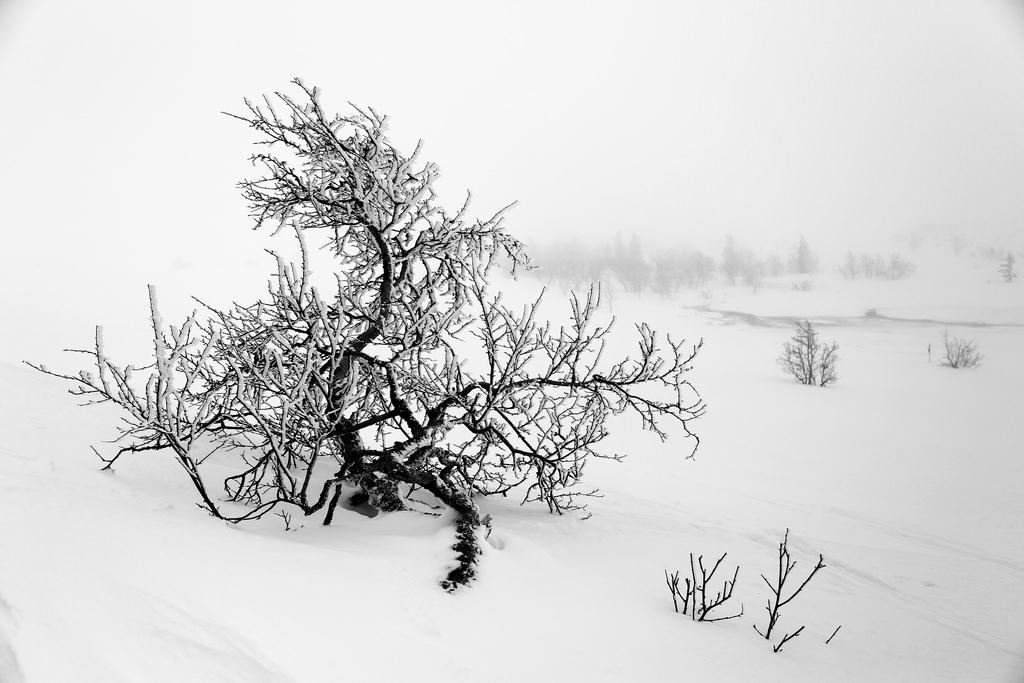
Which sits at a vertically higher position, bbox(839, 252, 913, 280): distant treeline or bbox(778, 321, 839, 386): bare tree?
bbox(839, 252, 913, 280): distant treeline

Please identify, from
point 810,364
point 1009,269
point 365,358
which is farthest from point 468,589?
point 1009,269

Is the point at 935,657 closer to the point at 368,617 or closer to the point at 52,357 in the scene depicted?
the point at 368,617

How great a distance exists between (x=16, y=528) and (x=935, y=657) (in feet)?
19.7

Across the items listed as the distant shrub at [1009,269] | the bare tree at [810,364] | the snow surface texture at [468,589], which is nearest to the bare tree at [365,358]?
the snow surface texture at [468,589]

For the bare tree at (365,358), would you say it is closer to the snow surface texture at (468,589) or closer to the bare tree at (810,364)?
the snow surface texture at (468,589)

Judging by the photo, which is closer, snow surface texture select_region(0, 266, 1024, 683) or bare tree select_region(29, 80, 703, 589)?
snow surface texture select_region(0, 266, 1024, 683)

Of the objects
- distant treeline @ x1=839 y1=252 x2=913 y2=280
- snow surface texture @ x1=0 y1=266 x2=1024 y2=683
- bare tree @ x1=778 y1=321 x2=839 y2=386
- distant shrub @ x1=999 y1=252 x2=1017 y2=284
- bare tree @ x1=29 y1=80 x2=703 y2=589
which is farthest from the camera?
distant treeline @ x1=839 y1=252 x2=913 y2=280

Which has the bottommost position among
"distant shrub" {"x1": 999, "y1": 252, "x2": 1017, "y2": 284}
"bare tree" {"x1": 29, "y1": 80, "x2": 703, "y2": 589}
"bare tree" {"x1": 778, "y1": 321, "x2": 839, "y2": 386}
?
"bare tree" {"x1": 778, "y1": 321, "x2": 839, "y2": 386}

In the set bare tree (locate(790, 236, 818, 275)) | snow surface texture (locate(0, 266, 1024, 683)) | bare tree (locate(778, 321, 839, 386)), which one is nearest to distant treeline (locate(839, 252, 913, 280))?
bare tree (locate(790, 236, 818, 275))

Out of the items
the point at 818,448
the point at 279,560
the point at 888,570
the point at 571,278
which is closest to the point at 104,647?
the point at 279,560

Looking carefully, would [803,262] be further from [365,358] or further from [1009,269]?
[365,358]

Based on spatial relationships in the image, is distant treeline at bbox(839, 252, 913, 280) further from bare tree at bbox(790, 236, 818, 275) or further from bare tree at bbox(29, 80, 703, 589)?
bare tree at bbox(29, 80, 703, 589)

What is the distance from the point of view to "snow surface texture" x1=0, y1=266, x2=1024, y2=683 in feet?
6.72

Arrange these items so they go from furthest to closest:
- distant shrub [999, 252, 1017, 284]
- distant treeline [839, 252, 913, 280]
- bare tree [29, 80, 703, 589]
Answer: distant treeline [839, 252, 913, 280] → distant shrub [999, 252, 1017, 284] → bare tree [29, 80, 703, 589]
